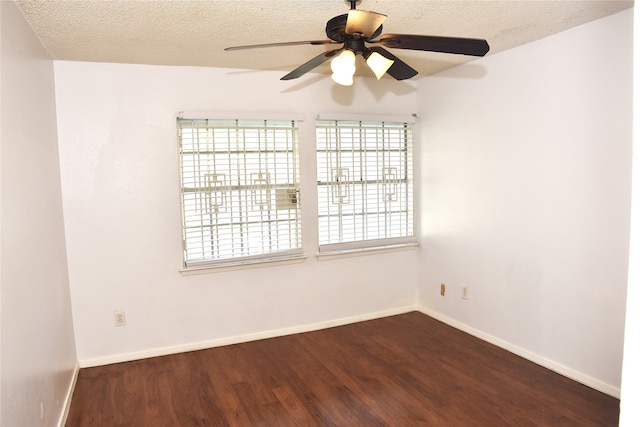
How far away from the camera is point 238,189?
369cm

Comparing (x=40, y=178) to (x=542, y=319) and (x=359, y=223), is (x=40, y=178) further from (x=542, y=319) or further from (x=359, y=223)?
(x=542, y=319)

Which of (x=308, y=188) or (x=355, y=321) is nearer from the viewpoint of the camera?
(x=308, y=188)

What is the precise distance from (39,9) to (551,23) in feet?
9.52

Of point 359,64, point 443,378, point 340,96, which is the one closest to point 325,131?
point 340,96

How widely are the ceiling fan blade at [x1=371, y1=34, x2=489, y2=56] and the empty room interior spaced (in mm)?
41

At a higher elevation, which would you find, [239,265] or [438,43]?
[438,43]

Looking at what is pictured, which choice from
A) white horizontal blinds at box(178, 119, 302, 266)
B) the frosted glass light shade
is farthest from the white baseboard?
the frosted glass light shade

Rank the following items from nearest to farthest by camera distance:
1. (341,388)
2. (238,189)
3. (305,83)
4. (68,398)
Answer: (68,398) → (341,388) → (238,189) → (305,83)

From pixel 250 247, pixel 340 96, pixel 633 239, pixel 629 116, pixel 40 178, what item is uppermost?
pixel 340 96

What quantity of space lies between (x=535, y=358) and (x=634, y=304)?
1.73 m

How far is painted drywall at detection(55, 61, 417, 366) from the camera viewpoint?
3260 millimetres

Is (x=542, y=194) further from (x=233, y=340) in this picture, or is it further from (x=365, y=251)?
(x=233, y=340)

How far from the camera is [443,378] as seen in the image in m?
3.02

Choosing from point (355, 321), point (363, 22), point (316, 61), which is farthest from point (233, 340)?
point (363, 22)
